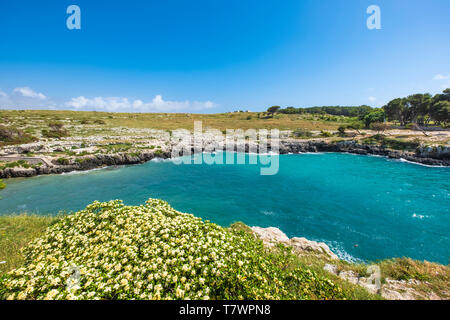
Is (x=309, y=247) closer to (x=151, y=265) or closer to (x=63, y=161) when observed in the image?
(x=151, y=265)

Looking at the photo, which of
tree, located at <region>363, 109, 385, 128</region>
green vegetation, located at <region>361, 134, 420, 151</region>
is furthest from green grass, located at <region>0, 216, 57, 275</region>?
tree, located at <region>363, 109, 385, 128</region>

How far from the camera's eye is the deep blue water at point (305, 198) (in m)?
13.2

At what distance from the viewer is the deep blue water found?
43.4 ft

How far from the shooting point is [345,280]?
683 cm

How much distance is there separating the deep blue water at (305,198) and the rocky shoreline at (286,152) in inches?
105

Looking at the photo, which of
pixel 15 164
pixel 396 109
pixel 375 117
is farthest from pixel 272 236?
pixel 396 109

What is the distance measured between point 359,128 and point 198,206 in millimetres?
70679

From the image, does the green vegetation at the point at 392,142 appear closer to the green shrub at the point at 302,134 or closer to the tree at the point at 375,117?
the green shrub at the point at 302,134

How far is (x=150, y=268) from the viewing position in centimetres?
440

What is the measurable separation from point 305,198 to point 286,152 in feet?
97.7

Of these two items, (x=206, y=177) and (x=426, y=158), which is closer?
(x=206, y=177)

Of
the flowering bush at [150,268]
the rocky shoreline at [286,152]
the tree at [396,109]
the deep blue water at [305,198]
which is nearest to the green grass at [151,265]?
the flowering bush at [150,268]
